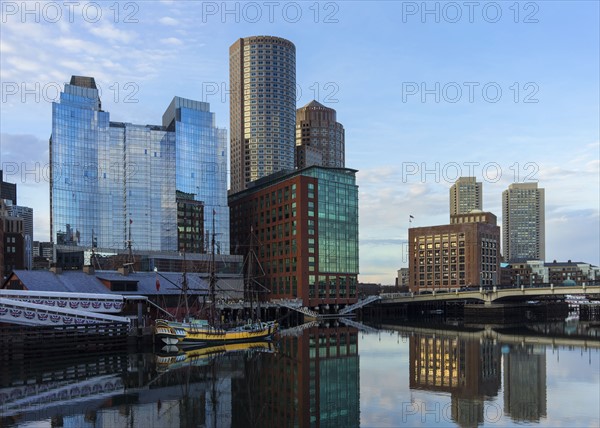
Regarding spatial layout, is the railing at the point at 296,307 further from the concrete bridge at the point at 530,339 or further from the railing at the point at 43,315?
the railing at the point at 43,315

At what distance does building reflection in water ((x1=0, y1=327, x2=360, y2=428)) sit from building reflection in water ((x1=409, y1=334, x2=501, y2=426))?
22.0 feet

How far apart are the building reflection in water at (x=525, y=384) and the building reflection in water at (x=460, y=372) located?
4.10 feet

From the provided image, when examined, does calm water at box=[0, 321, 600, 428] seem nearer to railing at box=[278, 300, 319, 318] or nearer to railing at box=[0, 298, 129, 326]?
railing at box=[0, 298, 129, 326]

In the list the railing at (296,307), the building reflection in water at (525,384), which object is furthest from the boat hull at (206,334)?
the railing at (296,307)

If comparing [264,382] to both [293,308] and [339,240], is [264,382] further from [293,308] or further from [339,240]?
[339,240]

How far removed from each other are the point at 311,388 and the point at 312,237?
12601 centimetres

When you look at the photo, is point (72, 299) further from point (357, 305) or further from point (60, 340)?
point (357, 305)

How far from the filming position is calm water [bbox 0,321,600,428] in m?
39.4

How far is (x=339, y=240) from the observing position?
18600 cm

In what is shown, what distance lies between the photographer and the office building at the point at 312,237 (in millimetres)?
174500

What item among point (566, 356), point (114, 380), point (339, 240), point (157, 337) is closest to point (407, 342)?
point (566, 356)

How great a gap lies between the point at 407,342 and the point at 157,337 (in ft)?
126

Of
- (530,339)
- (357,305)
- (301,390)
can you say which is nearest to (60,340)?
(301,390)

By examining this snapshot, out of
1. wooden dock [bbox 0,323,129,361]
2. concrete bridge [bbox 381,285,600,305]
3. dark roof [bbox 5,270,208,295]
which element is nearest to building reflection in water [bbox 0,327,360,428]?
wooden dock [bbox 0,323,129,361]
